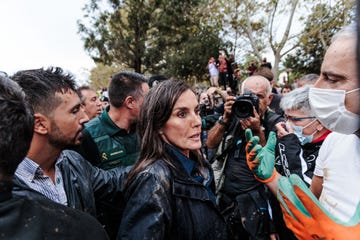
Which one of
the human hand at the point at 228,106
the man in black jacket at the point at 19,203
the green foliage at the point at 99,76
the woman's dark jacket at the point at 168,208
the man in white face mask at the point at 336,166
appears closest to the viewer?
the man in black jacket at the point at 19,203

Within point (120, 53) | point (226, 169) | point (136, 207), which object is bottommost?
point (226, 169)

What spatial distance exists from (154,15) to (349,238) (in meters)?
22.4

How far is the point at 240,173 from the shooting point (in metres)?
2.47

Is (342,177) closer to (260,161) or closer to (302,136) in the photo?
(260,161)

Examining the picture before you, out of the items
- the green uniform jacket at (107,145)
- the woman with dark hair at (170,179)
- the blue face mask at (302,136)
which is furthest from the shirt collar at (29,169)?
the blue face mask at (302,136)

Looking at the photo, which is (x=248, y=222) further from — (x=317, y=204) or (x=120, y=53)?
(x=120, y=53)

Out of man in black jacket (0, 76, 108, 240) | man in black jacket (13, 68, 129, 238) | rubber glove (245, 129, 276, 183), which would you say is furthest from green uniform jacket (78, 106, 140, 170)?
man in black jacket (0, 76, 108, 240)

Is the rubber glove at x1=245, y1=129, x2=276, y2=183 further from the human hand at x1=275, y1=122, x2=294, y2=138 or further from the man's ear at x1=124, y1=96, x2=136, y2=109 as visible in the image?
the man's ear at x1=124, y1=96, x2=136, y2=109

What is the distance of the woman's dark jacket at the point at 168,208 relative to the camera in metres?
1.42

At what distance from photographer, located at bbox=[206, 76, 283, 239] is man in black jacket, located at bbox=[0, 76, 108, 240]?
1541mm

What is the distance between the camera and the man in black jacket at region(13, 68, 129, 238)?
155cm

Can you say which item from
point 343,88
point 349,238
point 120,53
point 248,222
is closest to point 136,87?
point 248,222

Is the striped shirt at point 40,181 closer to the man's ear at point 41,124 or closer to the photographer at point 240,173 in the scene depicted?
the man's ear at point 41,124

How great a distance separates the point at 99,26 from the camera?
22.1 metres
